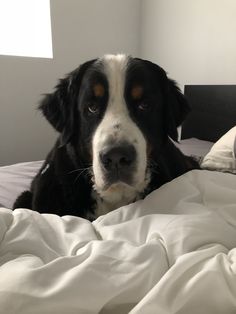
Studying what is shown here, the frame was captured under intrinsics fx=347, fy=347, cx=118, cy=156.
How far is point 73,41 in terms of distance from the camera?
3.61 m

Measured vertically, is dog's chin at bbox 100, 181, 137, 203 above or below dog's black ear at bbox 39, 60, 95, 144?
below

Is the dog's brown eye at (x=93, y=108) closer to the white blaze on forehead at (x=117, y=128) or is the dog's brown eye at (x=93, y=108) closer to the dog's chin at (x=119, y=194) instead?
the white blaze on forehead at (x=117, y=128)

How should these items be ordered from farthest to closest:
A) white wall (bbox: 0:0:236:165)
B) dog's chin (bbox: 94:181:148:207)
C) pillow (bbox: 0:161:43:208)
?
1. white wall (bbox: 0:0:236:165)
2. pillow (bbox: 0:161:43:208)
3. dog's chin (bbox: 94:181:148:207)

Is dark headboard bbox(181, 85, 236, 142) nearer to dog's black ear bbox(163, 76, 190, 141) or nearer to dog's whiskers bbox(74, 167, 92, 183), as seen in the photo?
dog's black ear bbox(163, 76, 190, 141)

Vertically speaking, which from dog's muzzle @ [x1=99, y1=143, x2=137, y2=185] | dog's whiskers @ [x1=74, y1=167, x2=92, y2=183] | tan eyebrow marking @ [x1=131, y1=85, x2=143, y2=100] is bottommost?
dog's whiskers @ [x1=74, y1=167, x2=92, y2=183]

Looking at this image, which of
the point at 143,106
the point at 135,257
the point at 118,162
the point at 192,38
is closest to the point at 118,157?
the point at 118,162

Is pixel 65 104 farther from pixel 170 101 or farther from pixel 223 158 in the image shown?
pixel 223 158

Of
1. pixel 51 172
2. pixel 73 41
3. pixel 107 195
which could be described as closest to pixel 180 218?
pixel 107 195

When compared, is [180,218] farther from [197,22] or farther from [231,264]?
[197,22]

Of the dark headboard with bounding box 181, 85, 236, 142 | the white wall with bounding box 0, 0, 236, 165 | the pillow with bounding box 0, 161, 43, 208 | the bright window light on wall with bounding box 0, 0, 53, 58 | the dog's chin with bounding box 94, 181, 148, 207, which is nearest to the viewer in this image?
the dog's chin with bounding box 94, 181, 148, 207

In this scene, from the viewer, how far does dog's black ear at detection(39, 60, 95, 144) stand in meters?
1.32

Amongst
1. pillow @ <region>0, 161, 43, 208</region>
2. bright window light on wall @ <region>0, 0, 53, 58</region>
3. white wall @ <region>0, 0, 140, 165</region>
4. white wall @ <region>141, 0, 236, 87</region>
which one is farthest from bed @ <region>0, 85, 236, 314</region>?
bright window light on wall @ <region>0, 0, 53, 58</region>

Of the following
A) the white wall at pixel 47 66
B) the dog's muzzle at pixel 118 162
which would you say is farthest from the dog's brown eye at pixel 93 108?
the white wall at pixel 47 66

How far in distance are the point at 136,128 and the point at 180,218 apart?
0.41 m
